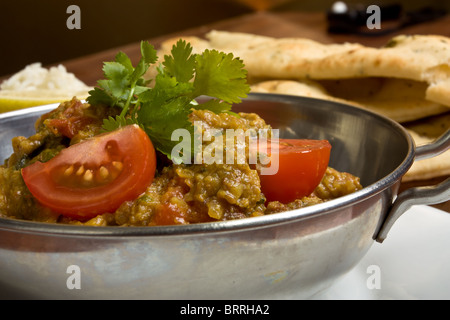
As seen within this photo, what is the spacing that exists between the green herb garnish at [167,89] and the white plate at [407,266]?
1.52 ft

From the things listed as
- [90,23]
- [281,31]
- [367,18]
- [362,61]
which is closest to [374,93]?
[362,61]

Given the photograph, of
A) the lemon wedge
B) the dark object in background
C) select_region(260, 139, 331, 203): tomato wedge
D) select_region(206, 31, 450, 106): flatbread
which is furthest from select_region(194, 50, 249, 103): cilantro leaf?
the dark object in background

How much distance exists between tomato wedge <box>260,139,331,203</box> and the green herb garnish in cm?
19

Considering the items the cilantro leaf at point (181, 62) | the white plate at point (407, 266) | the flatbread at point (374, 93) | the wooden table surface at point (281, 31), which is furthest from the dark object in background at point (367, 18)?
the cilantro leaf at point (181, 62)

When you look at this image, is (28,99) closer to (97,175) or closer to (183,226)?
(97,175)

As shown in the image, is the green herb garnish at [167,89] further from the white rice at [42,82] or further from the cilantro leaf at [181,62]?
the white rice at [42,82]

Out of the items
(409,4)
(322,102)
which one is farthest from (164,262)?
(409,4)

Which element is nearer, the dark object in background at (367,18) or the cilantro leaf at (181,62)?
the cilantro leaf at (181,62)

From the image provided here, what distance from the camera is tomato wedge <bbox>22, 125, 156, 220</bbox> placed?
1054mm

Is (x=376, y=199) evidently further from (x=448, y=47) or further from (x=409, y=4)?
(x=409, y=4)

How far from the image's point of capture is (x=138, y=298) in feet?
3.23

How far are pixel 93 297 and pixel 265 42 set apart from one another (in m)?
1.82

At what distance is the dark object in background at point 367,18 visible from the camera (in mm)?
4156

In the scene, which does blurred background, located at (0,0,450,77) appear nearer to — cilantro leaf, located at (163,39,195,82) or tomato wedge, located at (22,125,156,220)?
cilantro leaf, located at (163,39,195,82)
